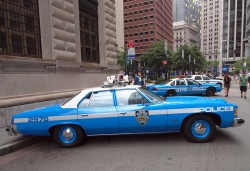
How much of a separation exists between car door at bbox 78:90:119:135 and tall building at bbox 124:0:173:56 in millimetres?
75712

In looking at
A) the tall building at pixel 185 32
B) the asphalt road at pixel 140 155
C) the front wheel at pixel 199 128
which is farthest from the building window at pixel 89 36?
the tall building at pixel 185 32

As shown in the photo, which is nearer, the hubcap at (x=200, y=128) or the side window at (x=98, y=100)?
the hubcap at (x=200, y=128)

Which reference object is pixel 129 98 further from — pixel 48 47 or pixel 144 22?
pixel 144 22

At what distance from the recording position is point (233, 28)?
80.8 m

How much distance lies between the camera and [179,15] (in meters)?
158

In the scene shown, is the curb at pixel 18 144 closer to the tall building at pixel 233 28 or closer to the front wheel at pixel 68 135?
the front wheel at pixel 68 135

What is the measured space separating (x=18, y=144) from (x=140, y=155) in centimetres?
Result: 304

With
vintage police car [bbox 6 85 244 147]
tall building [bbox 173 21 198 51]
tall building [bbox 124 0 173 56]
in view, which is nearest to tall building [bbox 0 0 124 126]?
vintage police car [bbox 6 85 244 147]

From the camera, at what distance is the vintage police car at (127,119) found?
4055 mm

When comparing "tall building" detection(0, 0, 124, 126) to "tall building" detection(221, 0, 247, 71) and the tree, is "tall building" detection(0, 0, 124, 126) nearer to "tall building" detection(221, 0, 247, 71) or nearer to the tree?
the tree

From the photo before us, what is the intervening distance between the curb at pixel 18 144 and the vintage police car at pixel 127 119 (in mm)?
306

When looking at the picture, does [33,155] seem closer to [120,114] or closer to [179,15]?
[120,114]

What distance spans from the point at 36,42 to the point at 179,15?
6742 inches

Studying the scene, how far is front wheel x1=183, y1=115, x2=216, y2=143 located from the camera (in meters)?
4.09
